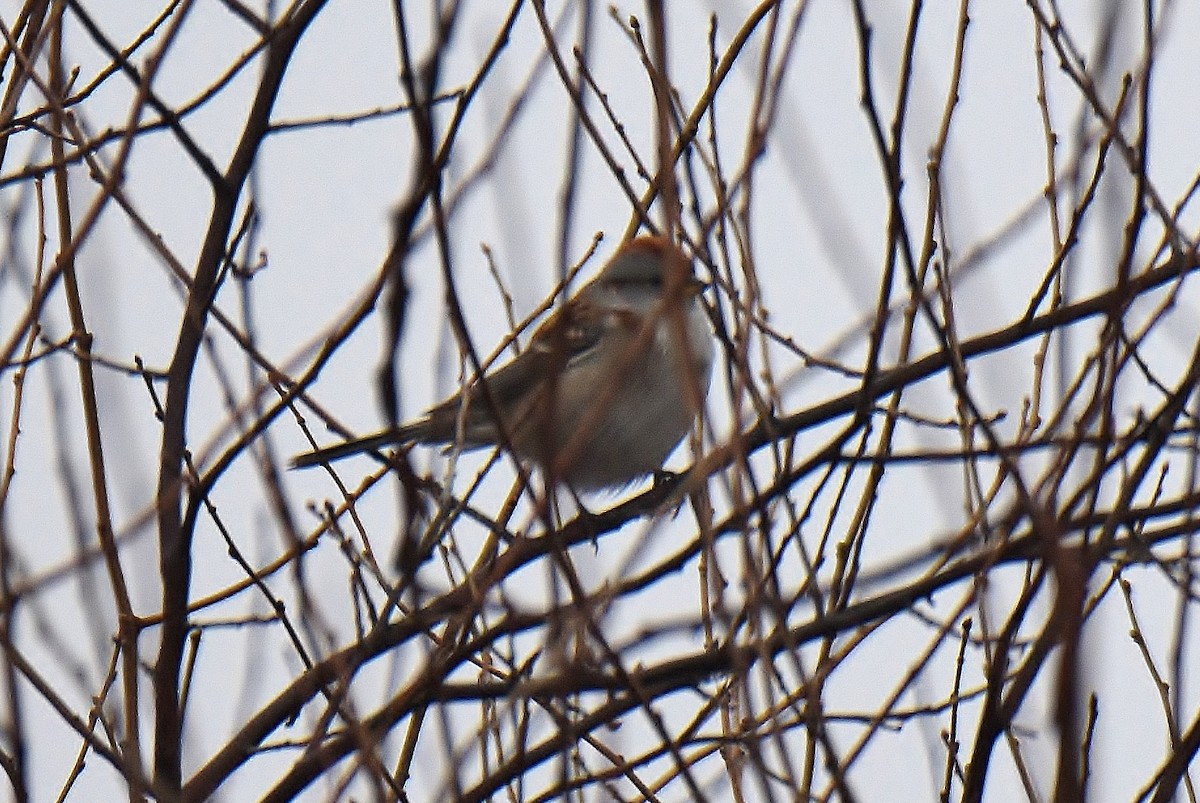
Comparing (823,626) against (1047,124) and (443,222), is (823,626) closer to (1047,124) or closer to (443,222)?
(443,222)

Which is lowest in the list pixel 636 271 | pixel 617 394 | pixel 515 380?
pixel 617 394

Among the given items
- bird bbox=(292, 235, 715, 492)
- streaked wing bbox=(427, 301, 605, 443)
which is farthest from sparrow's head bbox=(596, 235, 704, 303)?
streaked wing bbox=(427, 301, 605, 443)

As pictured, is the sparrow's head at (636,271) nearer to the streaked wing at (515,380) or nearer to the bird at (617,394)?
the bird at (617,394)

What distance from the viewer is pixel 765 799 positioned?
6.42 feet

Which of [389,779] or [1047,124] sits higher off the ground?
[1047,124]

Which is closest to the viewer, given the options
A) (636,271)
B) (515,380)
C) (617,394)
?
(617,394)

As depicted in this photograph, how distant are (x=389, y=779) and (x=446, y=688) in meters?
0.21

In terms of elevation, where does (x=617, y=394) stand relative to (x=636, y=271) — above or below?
below

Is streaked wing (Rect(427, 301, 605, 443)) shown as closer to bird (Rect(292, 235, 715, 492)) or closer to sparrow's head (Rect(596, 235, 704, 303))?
bird (Rect(292, 235, 715, 492))

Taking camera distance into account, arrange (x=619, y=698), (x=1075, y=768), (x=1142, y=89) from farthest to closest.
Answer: (x=619, y=698), (x=1142, y=89), (x=1075, y=768)

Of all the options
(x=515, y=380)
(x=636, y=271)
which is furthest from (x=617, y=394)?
(x=636, y=271)

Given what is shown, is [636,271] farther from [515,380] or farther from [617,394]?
[617,394]

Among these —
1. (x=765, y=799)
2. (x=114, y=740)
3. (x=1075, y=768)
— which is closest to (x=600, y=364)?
(x=114, y=740)

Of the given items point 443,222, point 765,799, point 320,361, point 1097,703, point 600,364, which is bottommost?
point 765,799
